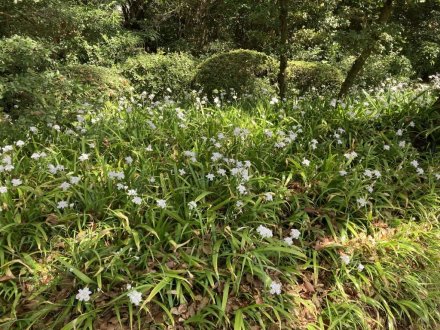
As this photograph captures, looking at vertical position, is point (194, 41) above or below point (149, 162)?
below

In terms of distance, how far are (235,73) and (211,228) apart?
4739 millimetres

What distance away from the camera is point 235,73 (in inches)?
279

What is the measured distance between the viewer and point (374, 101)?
5.10 metres

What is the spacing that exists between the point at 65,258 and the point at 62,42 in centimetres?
592

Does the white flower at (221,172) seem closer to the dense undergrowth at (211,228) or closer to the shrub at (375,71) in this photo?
the dense undergrowth at (211,228)

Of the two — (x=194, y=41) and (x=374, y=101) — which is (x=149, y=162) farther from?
(x=194, y=41)

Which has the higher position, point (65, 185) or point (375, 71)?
point (65, 185)

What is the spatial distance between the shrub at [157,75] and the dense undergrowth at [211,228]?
137 inches

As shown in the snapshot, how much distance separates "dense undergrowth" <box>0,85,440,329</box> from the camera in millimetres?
2502

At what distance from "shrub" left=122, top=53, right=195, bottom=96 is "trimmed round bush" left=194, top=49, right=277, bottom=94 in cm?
59

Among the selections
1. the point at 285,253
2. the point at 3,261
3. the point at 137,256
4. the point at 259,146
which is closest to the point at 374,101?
the point at 259,146

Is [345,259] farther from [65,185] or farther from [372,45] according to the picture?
[372,45]

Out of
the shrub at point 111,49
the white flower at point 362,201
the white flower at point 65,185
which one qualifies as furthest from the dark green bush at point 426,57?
the white flower at point 65,185

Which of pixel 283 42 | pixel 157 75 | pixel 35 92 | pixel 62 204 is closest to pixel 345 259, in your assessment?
pixel 62 204
